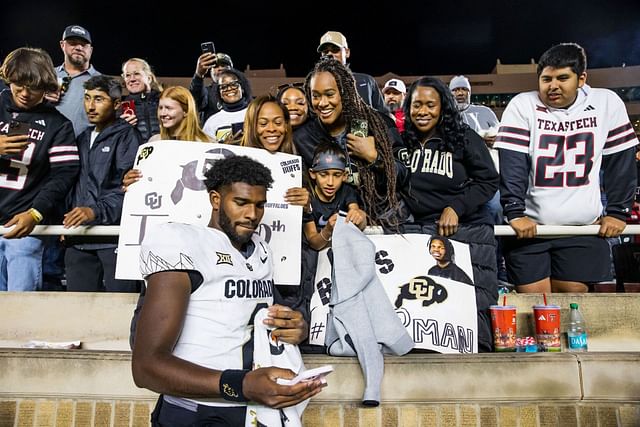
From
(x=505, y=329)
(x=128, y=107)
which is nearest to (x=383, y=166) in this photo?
(x=505, y=329)

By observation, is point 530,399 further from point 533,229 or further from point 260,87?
point 260,87

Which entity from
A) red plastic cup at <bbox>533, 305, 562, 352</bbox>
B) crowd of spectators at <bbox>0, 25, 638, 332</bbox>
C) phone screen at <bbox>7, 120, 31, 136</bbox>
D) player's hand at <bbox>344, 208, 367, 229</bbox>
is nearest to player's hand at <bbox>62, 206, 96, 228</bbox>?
crowd of spectators at <bbox>0, 25, 638, 332</bbox>

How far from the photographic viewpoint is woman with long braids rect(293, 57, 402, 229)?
165 inches

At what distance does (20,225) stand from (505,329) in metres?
3.63

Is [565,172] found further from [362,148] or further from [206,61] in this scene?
[206,61]

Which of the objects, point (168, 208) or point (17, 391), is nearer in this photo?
point (17, 391)

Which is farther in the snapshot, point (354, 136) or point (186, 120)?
point (186, 120)

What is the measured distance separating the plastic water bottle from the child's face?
1.87 meters

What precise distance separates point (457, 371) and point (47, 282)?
145 inches

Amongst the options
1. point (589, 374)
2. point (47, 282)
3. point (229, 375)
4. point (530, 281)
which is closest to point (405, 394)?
point (589, 374)

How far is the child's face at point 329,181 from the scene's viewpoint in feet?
13.4

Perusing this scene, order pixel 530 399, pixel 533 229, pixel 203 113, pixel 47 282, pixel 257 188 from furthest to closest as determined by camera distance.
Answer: pixel 203 113, pixel 47 282, pixel 533 229, pixel 530 399, pixel 257 188

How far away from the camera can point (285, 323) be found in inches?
98.7

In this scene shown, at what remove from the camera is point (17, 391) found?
328cm
